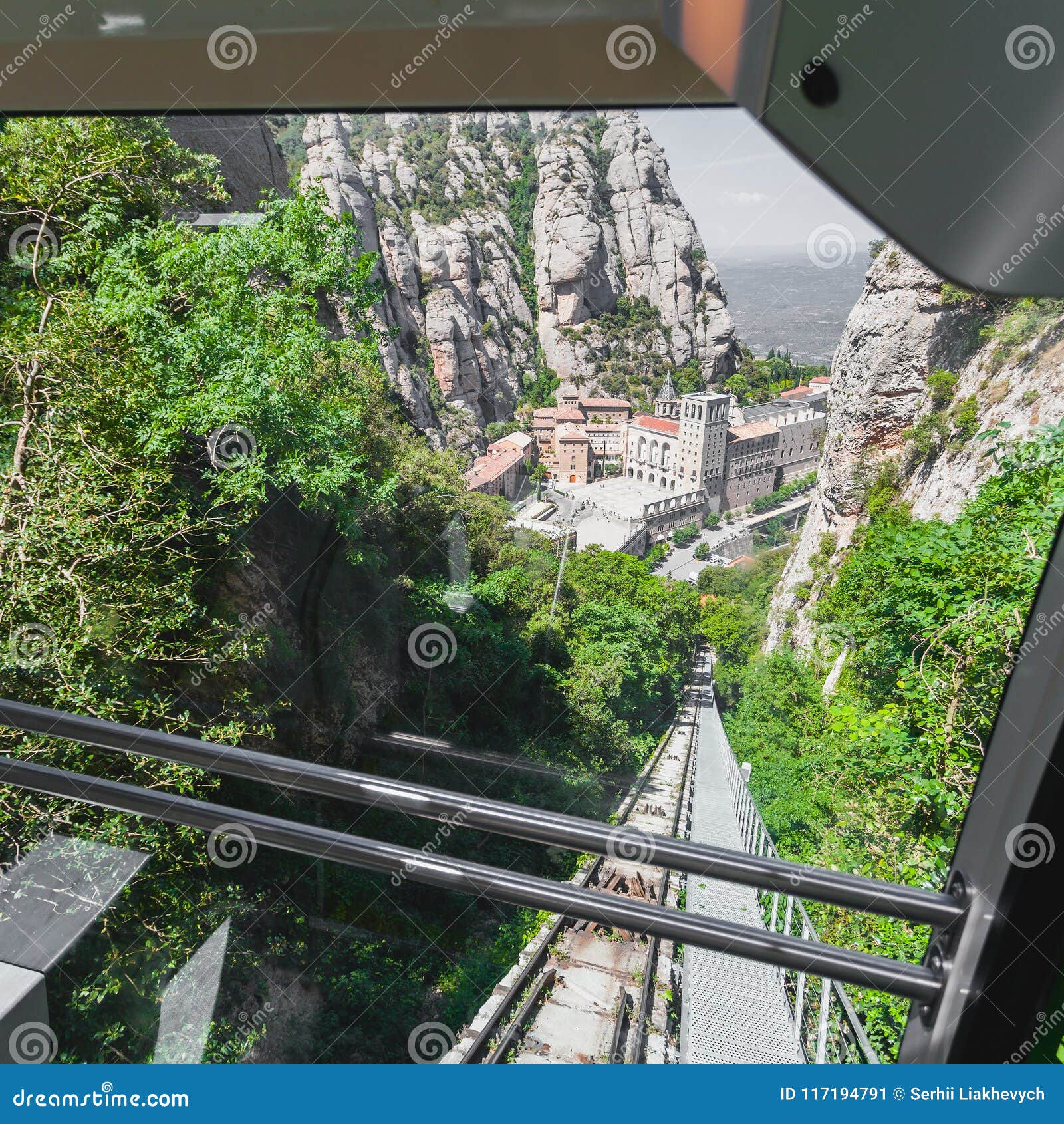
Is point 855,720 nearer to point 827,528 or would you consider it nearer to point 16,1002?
point 827,528

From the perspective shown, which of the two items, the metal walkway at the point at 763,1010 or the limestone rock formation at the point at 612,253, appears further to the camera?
the limestone rock formation at the point at 612,253

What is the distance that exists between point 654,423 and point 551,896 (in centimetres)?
342

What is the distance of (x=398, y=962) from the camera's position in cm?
313

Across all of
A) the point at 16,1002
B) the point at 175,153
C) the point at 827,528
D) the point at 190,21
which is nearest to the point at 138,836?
the point at 16,1002

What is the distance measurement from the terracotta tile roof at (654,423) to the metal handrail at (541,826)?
3.32 metres

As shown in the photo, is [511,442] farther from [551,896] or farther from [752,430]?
[551,896]

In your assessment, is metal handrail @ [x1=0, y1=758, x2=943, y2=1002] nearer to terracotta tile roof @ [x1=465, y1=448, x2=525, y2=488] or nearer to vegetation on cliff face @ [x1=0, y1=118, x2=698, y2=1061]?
vegetation on cliff face @ [x1=0, y1=118, x2=698, y2=1061]

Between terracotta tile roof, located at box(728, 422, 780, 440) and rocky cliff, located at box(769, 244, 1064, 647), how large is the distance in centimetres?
31

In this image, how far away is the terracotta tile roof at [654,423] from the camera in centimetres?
392

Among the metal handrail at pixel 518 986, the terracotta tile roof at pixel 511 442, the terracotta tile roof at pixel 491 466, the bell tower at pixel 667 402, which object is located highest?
the bell tower at pixel 667 402

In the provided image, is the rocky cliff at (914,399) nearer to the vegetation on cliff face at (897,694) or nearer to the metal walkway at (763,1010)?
the vegetation on cliff face at (897,694)

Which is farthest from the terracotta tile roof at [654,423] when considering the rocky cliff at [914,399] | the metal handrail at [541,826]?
the metal handrail at [541,826]

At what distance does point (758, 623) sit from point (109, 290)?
3.81m

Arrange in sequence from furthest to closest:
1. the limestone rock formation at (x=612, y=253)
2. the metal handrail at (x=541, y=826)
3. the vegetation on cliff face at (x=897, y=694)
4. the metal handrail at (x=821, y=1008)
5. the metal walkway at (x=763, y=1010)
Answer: the limestone rock formation at (x=612, y=253)
the vegetation on cliff face at (x=897, y=694)
the metal walkway at (x=763, y=1010)
the metal handrail at (x=821, y=1008)
the metal handrail at (x=541, y=826)
